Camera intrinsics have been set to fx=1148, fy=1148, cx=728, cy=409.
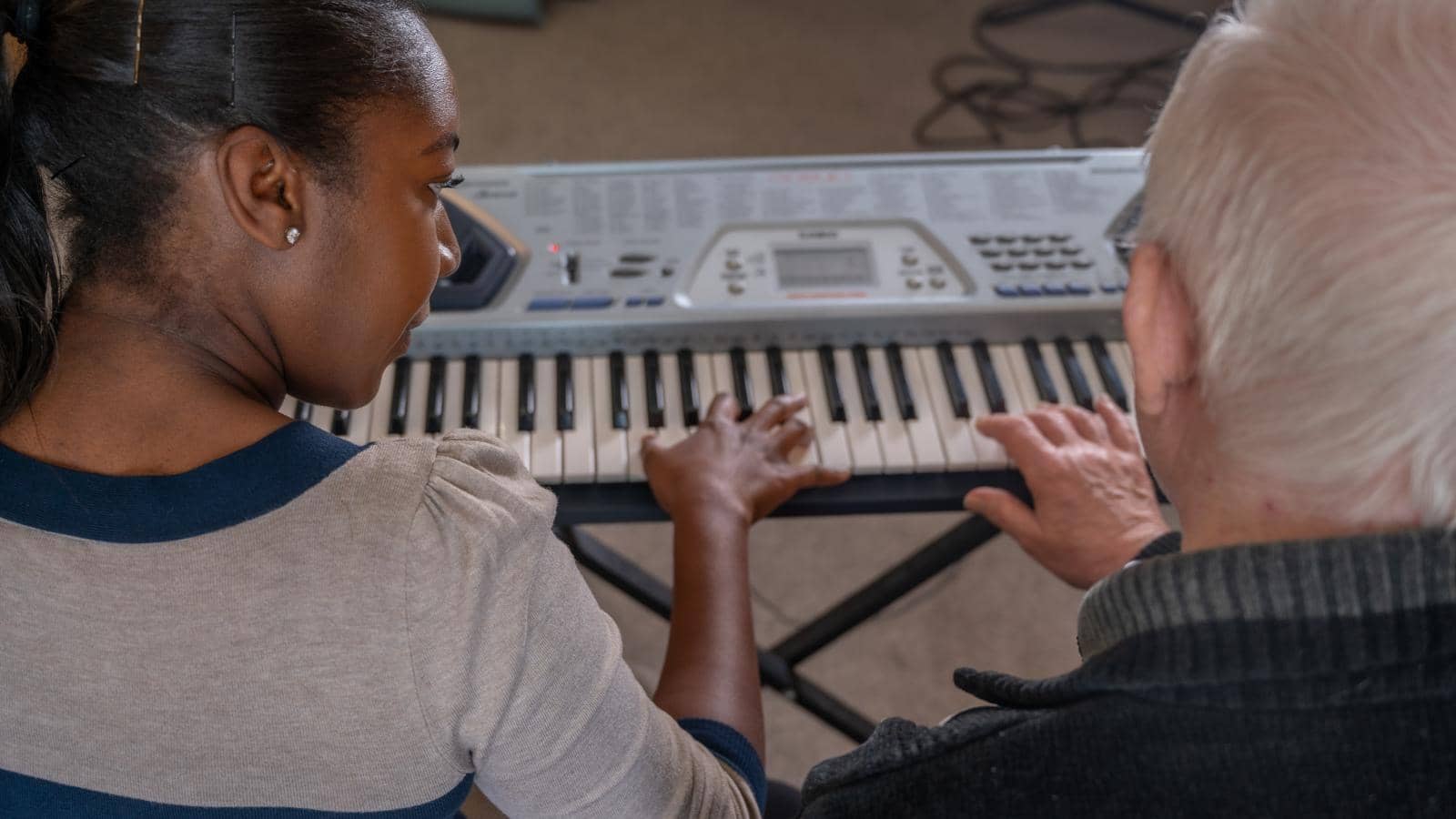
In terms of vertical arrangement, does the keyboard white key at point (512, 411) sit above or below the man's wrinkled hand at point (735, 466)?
above

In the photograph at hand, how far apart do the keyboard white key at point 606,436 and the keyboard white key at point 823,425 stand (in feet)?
0.79

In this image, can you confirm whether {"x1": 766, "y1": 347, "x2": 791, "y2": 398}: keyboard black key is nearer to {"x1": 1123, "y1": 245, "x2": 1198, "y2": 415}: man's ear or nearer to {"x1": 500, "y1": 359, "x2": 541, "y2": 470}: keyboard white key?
{"x1": 500, "y1": 359, "x2": 541, "y2": 470}: keyboard white key

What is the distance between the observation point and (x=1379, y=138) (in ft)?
1.89

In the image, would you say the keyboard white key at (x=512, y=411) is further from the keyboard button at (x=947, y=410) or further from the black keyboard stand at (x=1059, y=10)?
the black keyboard stand at (x=1059, y=10)

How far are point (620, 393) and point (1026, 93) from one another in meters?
2.20

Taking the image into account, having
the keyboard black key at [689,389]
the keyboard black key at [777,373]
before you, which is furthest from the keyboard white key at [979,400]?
the keyboard black key at [689,389]

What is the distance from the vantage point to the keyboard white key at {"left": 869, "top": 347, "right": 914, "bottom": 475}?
141cm

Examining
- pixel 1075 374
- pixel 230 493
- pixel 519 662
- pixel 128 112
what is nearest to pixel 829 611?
pixel 1075 374

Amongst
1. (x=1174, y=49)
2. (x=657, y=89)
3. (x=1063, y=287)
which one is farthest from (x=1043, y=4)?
(x=1063, y=287)

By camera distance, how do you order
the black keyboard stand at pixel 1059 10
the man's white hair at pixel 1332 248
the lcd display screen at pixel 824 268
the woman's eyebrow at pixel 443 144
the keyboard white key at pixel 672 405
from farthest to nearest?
the black keyboard stand at pixel 1059 10 < the lcd display screen at pixel 824 268 < the keyboard white key at pixel 672 405 < the woman's eyebrow at pixel 443 144 < the man's white hair at pixel 1332 248

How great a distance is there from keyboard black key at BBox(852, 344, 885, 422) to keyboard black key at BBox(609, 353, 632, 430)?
0.30m

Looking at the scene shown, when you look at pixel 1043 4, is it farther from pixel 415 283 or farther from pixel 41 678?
pixel 41 678

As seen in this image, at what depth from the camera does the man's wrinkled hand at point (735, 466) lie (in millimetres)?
1326

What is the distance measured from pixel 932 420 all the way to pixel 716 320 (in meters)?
0.31
